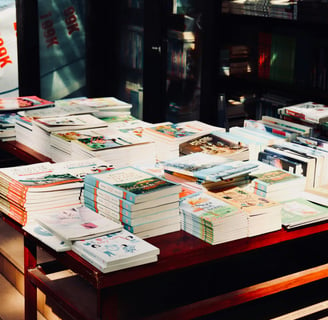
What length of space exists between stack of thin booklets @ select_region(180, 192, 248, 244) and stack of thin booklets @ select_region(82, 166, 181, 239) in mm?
49

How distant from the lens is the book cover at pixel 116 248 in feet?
6.26

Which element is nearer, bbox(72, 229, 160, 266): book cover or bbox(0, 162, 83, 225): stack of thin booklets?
bbox(72, 229, 160, 266): book cover

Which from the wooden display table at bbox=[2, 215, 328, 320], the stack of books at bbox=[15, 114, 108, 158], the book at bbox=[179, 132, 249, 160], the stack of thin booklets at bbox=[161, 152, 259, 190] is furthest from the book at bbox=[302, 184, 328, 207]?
the stack of books at bbox=[15, 114, 108, 158]

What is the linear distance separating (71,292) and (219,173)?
686mm

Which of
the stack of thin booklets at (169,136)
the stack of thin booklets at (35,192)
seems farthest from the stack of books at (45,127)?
the stack of thin booklets at (35,192)

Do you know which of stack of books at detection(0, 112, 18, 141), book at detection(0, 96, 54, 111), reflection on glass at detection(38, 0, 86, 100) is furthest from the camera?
reflection on glass at detection(38, 0, 86, 100)

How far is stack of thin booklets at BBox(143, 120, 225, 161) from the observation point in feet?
9.67

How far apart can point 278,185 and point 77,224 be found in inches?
31.3

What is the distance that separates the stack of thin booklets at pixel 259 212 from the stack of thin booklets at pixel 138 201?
0.78 feet

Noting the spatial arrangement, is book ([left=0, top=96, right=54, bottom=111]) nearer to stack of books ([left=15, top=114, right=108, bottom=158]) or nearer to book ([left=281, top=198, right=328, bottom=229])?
stack of books ([left=15, top=114, right=108, bottom=158])

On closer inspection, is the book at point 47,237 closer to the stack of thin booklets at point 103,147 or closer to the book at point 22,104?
the stack of thin booklets at point 103,147

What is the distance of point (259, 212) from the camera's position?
220 cm

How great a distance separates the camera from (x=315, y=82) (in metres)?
4.14

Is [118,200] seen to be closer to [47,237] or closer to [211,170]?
[47,237]
